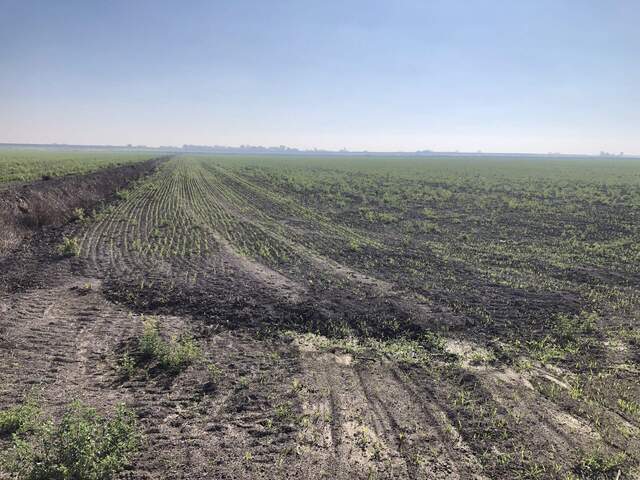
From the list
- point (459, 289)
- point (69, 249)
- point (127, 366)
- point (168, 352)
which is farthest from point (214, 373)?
point (69, 249)

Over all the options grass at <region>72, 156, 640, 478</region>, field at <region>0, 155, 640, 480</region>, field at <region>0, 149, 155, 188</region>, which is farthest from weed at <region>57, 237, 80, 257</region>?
field at <region>0, 149, 155, 188</region>

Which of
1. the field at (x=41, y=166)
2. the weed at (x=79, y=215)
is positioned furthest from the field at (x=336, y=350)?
the field at (x=41, y=166)

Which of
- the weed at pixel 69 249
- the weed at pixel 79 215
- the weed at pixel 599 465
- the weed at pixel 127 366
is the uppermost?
the weed at pixel 79 215

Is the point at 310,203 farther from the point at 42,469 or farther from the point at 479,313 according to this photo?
the point at 42,469

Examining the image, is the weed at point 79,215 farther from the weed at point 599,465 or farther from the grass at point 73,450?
the weed at point 599,465

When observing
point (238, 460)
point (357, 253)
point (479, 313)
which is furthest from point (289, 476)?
point (357, 253)

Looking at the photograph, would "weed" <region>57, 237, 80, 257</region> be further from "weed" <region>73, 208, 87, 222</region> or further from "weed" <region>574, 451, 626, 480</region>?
"weed" <region>574, 451, 626, 480</region>
